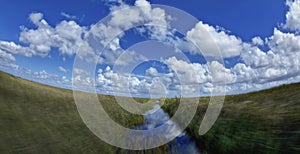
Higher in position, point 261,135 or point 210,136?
point 261,135

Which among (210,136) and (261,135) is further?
(210,136)

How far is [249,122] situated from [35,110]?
82.6 ft

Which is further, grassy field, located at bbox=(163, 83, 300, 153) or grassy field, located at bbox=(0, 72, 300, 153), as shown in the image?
Result: grassy field, located at bbox=(0, 72, 300, 153)

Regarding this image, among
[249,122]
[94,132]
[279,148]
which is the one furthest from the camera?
[94,132]

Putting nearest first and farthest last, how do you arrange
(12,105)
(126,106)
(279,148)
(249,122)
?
(279,148) < (249,122) < (12,105) < (126,106)

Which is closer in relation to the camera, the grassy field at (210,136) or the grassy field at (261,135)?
the grassy field at (261,135)

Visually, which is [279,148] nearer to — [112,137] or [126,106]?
→ [112,137]

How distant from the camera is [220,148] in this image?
19016 millimetres

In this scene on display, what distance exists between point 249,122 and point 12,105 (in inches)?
1038

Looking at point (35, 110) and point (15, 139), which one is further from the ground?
point (35, 110)

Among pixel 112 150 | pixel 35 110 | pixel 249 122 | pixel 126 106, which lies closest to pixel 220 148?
pixel 249 122

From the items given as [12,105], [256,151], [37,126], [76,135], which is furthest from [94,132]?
[256,151]

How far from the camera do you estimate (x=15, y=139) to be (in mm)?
19641

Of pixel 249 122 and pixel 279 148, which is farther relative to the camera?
pixel 249 122
